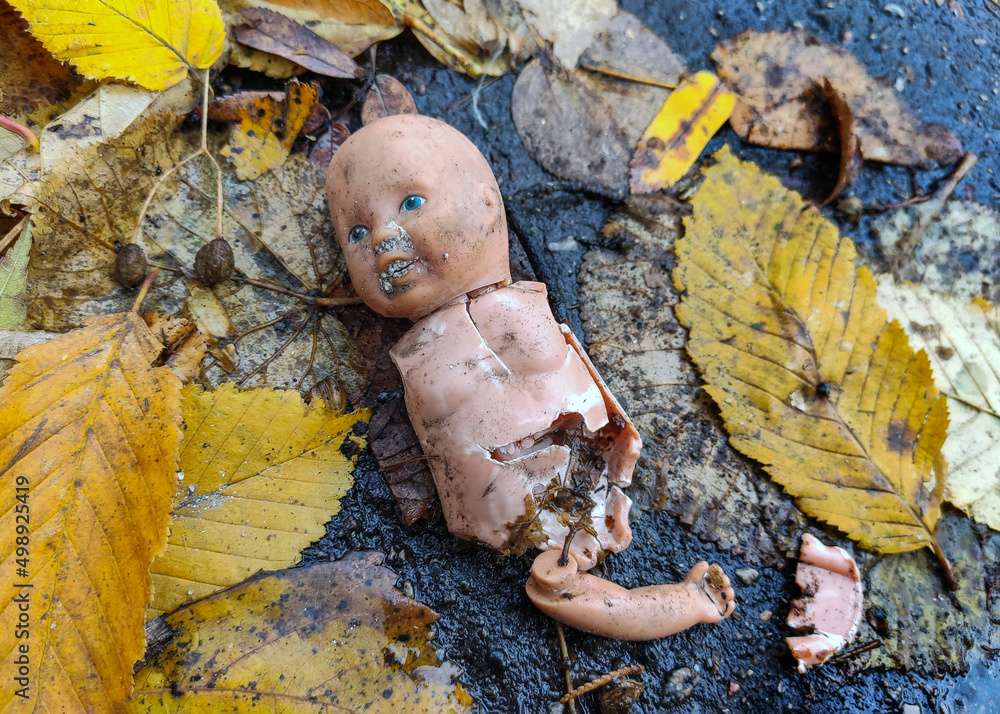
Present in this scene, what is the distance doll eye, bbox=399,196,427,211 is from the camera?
2.18 m

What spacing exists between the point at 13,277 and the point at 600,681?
258 centimetres

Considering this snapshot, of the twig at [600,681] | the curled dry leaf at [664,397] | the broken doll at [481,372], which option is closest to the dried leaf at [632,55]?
the curled dry leaf at [664,397]

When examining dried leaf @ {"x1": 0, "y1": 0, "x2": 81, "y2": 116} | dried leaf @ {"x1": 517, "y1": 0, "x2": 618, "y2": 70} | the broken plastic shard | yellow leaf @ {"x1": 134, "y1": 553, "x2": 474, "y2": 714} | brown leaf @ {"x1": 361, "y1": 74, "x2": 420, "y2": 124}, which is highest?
dried leaf @ {"x1": 517, "y1": 0, "x2": 618, "y2": 70}

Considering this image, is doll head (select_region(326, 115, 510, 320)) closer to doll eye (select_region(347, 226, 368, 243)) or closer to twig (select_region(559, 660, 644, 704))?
doll eye (select_region(347, 226, 368, 243))

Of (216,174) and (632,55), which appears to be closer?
(216,174)

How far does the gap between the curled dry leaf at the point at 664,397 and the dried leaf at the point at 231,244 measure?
0.48 metres

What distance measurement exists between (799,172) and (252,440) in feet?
9.14

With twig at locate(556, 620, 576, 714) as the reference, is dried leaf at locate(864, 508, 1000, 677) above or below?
above

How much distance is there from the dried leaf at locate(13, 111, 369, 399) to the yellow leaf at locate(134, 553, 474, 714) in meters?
0.76

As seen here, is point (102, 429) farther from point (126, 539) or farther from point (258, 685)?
point (258, 685)

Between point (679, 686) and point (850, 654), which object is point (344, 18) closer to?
point (679, 686)

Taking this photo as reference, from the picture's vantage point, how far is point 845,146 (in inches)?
120

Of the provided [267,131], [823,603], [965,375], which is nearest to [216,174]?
[267,131]

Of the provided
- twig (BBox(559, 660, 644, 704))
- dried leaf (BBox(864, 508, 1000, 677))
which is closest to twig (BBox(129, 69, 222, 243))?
twig (BBox(559, 660, 644, 704))
